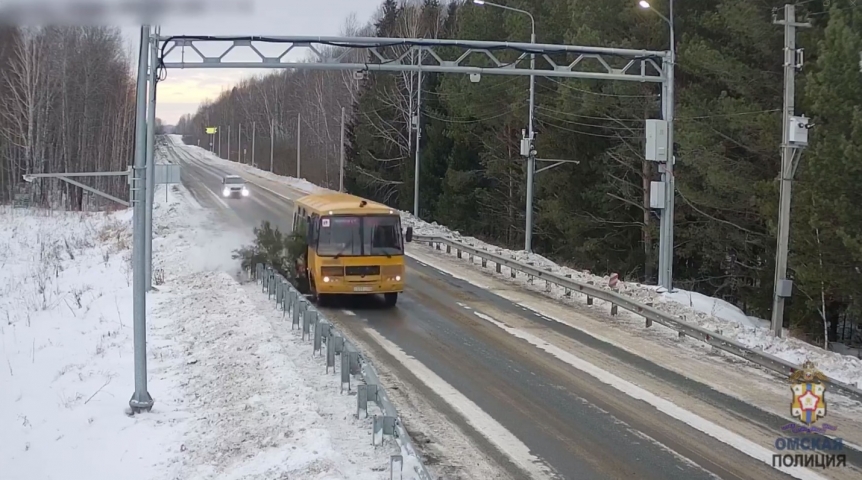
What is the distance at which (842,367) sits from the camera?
46.4 feet

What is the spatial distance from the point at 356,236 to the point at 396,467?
11.5 m

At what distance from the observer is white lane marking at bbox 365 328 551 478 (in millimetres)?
9729

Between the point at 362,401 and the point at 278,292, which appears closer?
the point at 362,401

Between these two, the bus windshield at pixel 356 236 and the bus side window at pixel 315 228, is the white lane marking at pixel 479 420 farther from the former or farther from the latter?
the bus side window at pixel 315 228

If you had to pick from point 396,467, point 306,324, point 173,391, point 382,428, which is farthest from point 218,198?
point 396,467

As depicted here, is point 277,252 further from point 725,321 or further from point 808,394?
point 808,394

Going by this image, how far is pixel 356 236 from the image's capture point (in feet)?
65.7

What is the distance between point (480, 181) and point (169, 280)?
28793 mm

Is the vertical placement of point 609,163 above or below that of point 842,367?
above

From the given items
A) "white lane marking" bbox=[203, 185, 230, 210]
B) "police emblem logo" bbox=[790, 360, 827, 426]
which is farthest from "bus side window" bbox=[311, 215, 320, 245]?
"white lane marking" bbox=[203, 185, 230, 210]

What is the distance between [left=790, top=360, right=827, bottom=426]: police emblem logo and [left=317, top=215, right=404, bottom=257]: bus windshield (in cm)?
951

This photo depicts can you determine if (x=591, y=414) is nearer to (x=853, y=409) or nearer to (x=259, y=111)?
(x=853, y=409)

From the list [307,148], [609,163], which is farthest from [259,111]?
[609,163]

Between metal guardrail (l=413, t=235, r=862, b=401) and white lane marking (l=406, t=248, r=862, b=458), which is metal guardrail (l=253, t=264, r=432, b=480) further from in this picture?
metal guardrail (l=413, t=235, r=862, b=401)
